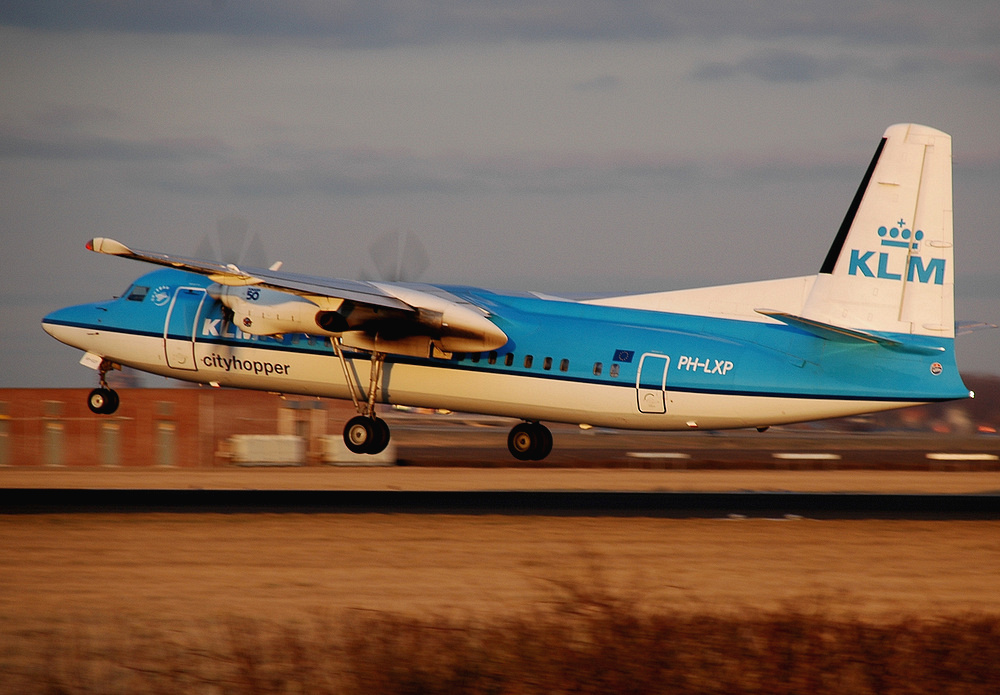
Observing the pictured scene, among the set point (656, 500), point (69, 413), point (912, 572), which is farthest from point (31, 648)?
point (69, 413)

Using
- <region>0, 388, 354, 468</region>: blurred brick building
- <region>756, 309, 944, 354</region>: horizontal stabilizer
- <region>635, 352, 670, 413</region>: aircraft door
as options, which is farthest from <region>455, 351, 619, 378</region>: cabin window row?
<region>0, 388, 354, 468</region>: blurred brick building

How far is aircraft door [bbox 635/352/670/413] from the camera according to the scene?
2352 centimetres

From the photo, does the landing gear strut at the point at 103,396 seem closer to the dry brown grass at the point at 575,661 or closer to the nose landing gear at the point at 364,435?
the nose landing gear at the point at 364,435

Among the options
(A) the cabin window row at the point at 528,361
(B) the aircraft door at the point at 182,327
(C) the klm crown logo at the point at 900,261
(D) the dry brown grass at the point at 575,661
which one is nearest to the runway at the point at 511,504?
(B) the aircraft door at the point at 182,327

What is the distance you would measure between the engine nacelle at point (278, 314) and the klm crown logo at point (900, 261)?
36.4 feet

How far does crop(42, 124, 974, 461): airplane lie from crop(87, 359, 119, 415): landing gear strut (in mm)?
68

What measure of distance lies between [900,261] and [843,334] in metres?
1.79

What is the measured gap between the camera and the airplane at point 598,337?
2200 cm

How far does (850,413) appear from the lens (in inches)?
880

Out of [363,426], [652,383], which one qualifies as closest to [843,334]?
[652,383]

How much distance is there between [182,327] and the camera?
27.4 m

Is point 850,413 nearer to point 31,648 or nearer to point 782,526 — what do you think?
point 782,526

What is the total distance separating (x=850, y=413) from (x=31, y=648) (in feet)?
50.0

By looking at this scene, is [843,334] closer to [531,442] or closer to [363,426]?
[531,442]
